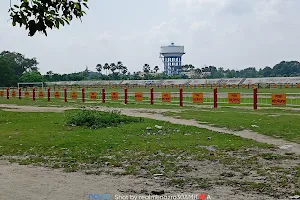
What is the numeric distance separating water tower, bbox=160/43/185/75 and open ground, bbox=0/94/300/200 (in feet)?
386

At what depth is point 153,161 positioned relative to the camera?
334 inches

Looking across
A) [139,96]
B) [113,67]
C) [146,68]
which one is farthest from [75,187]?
[146,68]

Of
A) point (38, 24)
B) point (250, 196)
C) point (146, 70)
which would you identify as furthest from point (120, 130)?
point (146, 70)

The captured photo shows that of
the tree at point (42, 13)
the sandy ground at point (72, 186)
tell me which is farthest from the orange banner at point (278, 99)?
the tree at point (42, 13)

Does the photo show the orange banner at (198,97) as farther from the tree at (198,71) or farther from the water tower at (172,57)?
the water tower at (172,57)

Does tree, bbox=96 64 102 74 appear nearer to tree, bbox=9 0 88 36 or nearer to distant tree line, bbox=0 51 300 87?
distant tree line, bbox=0 51 300 87

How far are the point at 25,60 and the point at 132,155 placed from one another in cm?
10377

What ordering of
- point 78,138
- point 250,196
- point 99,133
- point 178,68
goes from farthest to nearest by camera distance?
point 178,68
point 99,133
point 78,138
point 250,196

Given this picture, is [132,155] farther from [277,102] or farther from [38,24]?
[277,102]

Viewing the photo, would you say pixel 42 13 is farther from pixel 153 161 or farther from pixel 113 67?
pixel 113 67

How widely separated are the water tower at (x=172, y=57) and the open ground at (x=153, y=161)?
11755cm

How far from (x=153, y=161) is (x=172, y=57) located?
12612 centimetres

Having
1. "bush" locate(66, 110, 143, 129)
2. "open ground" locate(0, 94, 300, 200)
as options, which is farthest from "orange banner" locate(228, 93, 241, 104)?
"bush" locate(66, 110, 143, 129)

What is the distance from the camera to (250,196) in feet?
19.3
